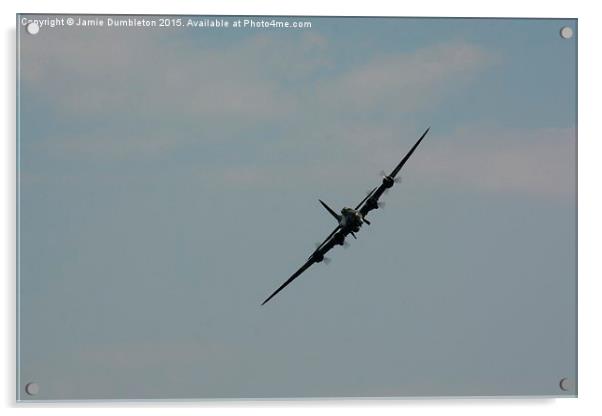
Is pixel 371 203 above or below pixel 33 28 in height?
below

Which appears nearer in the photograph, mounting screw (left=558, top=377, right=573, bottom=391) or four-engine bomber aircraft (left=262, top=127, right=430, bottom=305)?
four-engine bomber aircraft (left=262, top=127, right=430, bottom=305)

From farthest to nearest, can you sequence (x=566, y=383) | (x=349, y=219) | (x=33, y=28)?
(x=566, y=383), (x=349, y=219), (x=33, y=28)

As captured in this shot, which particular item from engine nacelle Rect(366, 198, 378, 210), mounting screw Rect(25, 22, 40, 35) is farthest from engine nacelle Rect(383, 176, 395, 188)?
mounting screw Rect(25, 22, 40, 35)

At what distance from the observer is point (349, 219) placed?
9102mm

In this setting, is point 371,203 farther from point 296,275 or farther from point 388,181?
point 296,275

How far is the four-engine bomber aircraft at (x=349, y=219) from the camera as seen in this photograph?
9.10 metres

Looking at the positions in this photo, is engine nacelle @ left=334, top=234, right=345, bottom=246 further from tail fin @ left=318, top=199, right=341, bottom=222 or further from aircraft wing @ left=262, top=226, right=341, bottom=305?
tail fin @ left=318, top=199, right=341, bottom=222

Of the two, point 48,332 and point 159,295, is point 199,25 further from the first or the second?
point 48,332

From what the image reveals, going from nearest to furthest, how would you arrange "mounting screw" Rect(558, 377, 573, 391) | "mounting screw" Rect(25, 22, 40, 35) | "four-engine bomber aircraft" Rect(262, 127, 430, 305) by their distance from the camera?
"mounting screw" Rect(25, 22, 40, 35), "four-engine bomber aircraft" Rect(262, 127, 430, 305), "mounting screw" Rect(558, 377, 573, 391)

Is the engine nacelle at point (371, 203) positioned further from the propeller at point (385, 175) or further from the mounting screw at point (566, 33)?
the mounting screw at point (566, 33)

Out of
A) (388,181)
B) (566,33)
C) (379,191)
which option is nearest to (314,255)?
(379,191)

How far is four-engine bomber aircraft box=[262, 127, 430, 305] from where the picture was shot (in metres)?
9.10

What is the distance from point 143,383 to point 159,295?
0.76 metres

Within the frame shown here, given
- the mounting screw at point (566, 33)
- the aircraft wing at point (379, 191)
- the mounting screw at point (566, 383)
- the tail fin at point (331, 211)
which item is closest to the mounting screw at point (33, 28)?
the tail fin at point (331, 211)
